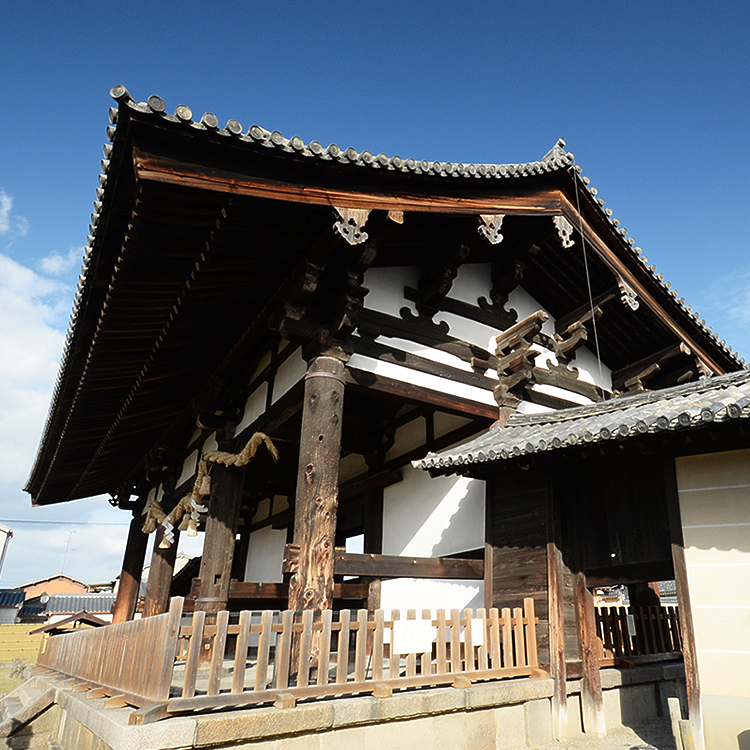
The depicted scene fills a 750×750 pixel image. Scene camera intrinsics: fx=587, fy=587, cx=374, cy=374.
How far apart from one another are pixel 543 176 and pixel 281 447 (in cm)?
733

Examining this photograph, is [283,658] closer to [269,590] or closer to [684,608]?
[684,608]

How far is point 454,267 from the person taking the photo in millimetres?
8391

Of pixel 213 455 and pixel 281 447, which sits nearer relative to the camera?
pixel 213 455

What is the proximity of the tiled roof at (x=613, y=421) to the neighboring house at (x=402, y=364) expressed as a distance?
4cm

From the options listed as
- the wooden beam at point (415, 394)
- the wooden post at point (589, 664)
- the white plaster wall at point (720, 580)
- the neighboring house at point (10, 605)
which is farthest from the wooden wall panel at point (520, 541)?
the neighboring house at point (10, 605)

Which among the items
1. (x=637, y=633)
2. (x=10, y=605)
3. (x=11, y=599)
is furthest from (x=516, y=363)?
(x=11, y=599)

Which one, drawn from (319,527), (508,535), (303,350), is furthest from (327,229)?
(508,535)

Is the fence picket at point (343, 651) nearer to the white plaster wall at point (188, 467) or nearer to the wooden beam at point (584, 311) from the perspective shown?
the wooden beam at point (584, 311)

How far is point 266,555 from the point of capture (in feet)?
52.5

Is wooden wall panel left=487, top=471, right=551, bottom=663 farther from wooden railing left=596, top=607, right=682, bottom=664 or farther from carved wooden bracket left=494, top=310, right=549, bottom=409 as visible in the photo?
carved wooden bracket left=494, top=310, right=549, bottom=409

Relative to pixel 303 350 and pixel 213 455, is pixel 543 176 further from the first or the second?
pixel 213 455

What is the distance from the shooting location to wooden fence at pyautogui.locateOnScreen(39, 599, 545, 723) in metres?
4.32

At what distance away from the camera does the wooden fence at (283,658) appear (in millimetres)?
4316

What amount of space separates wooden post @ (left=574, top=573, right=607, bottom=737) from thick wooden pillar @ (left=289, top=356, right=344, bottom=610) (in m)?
3.07
